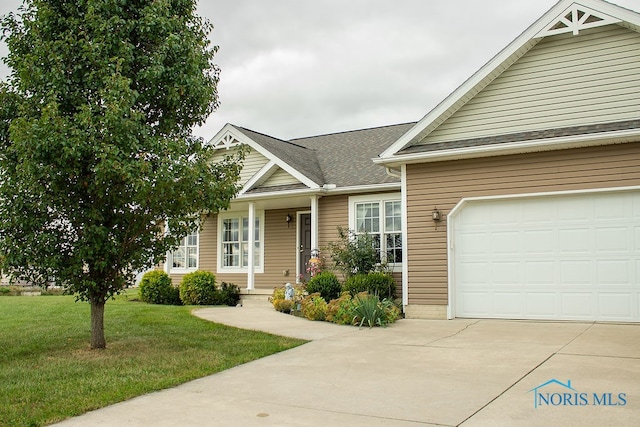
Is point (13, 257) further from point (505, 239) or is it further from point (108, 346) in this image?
point (505, 239)

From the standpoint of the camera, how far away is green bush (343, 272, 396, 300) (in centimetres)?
1248

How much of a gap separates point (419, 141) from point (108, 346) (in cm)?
717

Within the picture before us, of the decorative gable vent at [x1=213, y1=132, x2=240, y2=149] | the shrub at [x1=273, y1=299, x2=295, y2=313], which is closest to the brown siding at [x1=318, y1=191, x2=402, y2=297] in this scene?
the shrub at [x1=273, y1=299, x2=295, y2=313]

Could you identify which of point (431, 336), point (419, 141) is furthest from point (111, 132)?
point (419, 141)

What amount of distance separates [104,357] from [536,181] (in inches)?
313

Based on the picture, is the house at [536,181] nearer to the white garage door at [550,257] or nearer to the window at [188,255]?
the white garage door at [550,257]

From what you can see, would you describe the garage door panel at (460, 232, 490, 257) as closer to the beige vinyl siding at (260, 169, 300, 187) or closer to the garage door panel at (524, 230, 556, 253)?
the garage door panel at (524, 230, 556, 253)

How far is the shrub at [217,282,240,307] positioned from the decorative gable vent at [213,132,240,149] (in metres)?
3.92

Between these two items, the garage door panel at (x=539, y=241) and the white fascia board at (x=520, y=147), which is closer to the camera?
the white fascia board at (x=520, y=147)

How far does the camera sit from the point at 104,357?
767cm

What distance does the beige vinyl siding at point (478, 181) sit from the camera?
1007cm

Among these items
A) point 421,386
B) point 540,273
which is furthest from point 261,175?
point 421,386

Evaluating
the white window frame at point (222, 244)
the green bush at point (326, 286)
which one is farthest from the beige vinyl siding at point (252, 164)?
the green bush at point (326, 286)

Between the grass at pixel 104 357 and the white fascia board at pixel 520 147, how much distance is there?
15.5ft
